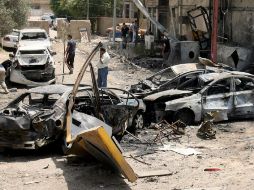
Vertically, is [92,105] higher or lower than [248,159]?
higher

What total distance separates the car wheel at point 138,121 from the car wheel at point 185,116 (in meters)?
0.93

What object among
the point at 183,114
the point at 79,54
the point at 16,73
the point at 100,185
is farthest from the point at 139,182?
the point at 79,54

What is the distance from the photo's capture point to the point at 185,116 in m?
12.9

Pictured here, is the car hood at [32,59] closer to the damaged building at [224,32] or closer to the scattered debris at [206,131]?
the damaged building at [224,32]

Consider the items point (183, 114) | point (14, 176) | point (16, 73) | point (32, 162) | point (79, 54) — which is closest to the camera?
point (14, 176)

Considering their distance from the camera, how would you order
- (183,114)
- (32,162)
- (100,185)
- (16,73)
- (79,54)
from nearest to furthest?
(100,185), (32,162), (183,114), (16,73), (79,54)

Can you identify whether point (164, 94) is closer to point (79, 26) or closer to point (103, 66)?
point (103, 66)

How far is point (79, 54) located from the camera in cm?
3291

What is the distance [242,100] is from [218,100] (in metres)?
0.74

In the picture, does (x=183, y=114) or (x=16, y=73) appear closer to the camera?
(x=183, y=114)

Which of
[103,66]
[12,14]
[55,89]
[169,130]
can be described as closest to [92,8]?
[12,14]

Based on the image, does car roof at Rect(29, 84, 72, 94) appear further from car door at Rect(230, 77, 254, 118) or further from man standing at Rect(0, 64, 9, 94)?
man standing at Rect(0, 64, 9, 94)

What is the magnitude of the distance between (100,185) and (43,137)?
2022 mm

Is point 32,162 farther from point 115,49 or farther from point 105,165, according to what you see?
point 115,49
